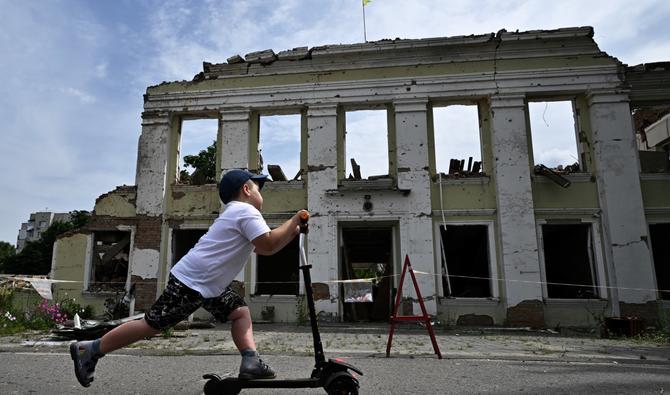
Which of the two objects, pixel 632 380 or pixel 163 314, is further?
pixel 632 380

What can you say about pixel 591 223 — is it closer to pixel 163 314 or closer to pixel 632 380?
pixel 632 380

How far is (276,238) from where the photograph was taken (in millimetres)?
2820

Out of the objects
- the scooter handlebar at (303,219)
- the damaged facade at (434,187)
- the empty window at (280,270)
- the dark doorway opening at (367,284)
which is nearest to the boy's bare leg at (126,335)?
the scooter handlebar at (303,219)

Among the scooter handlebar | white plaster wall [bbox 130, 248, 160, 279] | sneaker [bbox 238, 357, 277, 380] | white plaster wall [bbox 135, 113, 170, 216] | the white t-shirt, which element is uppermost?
white plaster wall [bbox 135, 113, 170, 216]

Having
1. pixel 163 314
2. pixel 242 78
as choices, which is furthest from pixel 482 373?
pixel 242 78

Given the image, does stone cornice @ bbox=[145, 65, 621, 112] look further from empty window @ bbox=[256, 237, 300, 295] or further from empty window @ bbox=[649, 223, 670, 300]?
empty window @ bbox=[256, 237, 300, 295]

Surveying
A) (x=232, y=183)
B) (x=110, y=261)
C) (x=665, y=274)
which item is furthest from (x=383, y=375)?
(x=665, y=274)

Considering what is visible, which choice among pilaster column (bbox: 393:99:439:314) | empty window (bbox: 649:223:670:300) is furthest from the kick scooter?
empty window (bbox: 649:223:670:300)

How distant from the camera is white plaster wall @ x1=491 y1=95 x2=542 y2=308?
10750 mm

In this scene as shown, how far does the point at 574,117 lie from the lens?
11.9 meters

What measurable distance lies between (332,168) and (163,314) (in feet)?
30.6

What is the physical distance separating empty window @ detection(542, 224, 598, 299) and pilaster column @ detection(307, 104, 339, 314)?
5166 millimetres

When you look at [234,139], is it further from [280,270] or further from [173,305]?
[173,305]

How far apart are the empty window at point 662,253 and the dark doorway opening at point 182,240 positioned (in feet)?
38.9
